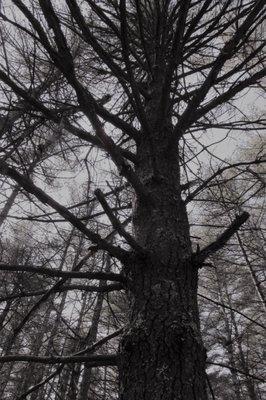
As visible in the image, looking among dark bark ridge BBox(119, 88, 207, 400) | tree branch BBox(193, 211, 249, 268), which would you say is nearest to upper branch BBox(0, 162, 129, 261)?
dark bark ridge BBox(119, 88, 207, 400)

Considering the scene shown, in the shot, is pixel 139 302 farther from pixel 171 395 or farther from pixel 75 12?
pixel 75 12

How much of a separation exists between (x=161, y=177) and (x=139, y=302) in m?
0.75

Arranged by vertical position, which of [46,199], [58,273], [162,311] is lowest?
[162,311]

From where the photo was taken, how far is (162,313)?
138 centimetres

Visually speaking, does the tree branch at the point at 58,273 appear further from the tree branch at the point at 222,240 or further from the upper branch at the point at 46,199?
the tree branch at the point at 222,240

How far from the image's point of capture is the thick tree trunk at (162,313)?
1.22 metres

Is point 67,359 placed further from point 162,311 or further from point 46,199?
point 46,199

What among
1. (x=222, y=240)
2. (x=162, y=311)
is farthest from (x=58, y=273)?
(x=222, y=240)

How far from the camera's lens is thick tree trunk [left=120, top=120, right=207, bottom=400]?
3.99 feet

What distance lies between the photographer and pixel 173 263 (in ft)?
5.10

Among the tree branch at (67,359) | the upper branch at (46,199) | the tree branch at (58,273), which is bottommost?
the tree branch at (67,359)

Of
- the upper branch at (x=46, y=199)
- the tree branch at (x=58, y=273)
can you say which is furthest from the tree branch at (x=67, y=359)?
the upper branch at (x=46, y=199)

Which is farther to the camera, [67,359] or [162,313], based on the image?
[67,359]

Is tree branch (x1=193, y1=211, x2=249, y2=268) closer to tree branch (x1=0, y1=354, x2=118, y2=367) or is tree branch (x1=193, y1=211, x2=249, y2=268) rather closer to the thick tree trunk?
the thick tree trunk
